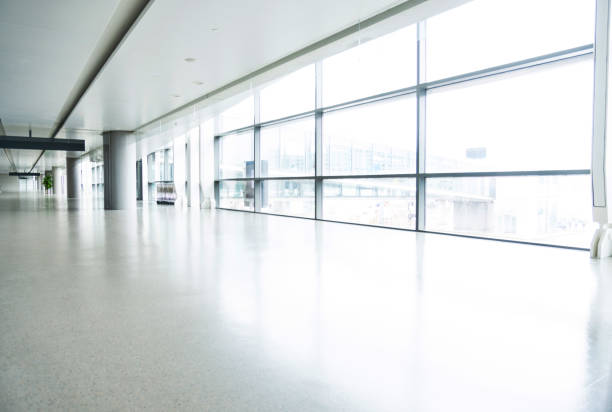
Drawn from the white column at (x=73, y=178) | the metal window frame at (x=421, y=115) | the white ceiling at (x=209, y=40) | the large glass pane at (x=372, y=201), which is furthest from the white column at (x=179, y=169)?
the white column at (x=73, y=178)

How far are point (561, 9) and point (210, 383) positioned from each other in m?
9.51

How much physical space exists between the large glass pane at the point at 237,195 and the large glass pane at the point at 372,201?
6.15 meters

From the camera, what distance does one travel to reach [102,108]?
15.4 metres

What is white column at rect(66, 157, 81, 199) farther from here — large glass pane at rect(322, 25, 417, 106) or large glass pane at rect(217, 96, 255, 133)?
large glass pane at rect(322, 25, 417, 106)

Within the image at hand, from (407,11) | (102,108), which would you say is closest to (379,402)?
(407,11)

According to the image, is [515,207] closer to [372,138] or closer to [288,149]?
[372,138]

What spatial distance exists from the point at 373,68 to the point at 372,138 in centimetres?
215

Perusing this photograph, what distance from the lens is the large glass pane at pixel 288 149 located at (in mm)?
15539

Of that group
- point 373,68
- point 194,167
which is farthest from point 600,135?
point 194,167

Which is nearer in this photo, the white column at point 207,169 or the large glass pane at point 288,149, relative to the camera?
the large glass pane at point 288,149

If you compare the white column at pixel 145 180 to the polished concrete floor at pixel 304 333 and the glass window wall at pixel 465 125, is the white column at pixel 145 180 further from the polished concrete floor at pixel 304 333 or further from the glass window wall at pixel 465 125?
the polished concrete floor at pixel 304 333

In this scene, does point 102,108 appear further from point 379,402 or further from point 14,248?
point 379,402

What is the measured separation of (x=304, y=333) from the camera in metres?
3.35

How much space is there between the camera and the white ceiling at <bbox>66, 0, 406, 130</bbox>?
7.19m
